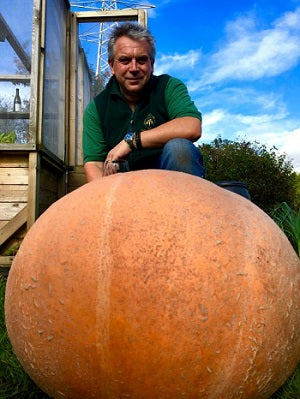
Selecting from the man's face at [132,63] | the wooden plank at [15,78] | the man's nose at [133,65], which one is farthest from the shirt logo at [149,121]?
the wooden plank at [15,78]

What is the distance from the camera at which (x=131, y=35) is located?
286 cm

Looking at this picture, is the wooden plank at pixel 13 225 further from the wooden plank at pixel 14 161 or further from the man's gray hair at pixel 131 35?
the man's gray hair at pixel 131 35

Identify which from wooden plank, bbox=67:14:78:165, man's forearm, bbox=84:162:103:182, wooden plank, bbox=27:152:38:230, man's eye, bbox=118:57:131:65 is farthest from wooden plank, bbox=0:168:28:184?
man's eye, bbox=118:57:131:65

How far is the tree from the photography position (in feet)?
30.8

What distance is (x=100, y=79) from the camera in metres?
7.45

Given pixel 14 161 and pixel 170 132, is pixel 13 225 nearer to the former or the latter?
pixel 14 161

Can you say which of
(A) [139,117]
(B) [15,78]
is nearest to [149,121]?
(A) [139,117]

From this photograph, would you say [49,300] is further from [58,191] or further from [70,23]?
[70,23]

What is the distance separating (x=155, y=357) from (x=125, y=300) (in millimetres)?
194

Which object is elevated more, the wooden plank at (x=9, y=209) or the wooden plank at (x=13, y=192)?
the wooden plank at (x=13, y=192)

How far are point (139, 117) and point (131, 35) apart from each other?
58 cm

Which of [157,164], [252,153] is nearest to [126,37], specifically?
[157,164]

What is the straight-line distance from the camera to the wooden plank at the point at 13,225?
4.37 meters

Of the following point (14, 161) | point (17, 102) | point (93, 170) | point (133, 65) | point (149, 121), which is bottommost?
point (93, 170)
